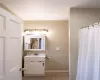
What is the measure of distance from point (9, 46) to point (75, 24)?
2.45m

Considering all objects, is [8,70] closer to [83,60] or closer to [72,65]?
[83,60]

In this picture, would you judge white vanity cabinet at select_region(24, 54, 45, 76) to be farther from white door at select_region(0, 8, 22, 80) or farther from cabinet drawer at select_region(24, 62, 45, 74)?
white door at select_region(0, 8, 22, 80)

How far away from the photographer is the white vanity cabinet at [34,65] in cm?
574

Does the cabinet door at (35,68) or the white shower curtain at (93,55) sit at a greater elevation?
the white shower curtain at (93,55)

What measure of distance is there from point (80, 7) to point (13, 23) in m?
Answer: 2.34

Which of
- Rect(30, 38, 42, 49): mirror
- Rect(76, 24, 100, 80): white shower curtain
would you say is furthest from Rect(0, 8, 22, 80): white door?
Rect(30, 38, 42, 49): mirror

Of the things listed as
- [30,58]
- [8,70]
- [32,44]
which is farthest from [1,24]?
[32,44]

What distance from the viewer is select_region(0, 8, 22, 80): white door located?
6.41 ft

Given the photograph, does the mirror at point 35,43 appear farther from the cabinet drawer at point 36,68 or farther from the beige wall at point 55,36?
the cabinet drawer at point 36,68

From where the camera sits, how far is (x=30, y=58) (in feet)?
19.2

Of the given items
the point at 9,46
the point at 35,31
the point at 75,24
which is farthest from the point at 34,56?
the point at 9,46

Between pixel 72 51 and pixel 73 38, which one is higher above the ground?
pixel 73 38

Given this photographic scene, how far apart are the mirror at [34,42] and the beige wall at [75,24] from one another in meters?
2.33

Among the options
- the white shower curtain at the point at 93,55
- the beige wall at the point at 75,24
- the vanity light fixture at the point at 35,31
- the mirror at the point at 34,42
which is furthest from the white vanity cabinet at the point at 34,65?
the white shower curtain at the point at 93,55
